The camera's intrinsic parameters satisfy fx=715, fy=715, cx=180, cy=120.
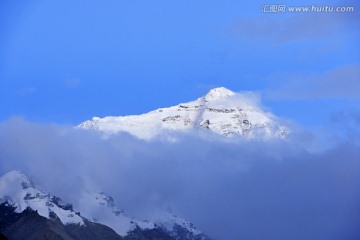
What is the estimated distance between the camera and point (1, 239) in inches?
5123

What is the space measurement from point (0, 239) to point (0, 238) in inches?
40.6

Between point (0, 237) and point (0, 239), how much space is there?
232 centimetres

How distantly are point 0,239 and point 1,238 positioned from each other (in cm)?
203

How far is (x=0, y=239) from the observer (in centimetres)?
12925

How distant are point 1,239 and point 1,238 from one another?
45.7 inches

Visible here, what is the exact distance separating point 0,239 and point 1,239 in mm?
888

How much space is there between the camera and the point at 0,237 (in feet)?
431

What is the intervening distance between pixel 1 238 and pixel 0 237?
0.38m

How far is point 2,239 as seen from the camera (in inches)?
5157

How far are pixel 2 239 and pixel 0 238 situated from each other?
2.72 ft

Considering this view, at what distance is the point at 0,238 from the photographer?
130250 millimetres

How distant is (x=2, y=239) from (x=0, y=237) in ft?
2.48

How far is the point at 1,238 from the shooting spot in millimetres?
131250
